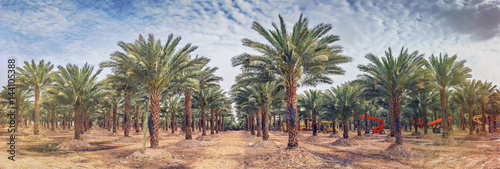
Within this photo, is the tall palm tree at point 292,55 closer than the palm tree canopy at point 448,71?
Yes

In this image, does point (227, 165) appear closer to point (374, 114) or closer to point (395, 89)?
point (395, 89)

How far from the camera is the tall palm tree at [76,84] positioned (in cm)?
2677

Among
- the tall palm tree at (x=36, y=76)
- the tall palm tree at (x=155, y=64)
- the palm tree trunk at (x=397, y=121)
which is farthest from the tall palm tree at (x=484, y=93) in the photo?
the tall palm tree at (x=36, y=76)

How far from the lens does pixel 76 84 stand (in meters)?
26.9

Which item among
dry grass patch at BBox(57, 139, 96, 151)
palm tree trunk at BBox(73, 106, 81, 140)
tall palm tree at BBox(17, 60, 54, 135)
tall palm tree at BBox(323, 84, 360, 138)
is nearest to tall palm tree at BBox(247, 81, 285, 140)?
tall palm tree at BBox(323, 84, 360, 138)

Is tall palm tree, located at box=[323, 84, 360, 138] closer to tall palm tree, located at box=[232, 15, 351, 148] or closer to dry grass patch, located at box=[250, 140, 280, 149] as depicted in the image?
dry grass patch, located at box=[250, 140, 280, 149]

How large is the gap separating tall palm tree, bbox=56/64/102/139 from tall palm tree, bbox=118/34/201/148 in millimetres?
10508

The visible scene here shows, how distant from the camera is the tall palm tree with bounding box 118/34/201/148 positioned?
19359 mm

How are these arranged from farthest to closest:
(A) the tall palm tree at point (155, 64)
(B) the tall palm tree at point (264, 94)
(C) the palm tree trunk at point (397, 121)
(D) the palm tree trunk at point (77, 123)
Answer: (B) the tall palm tree at point (264, 94) < (D) the palm tree trunk at point (77, 123) < (C) the palm tree trunk at point (397, 121) < (A) the tall palm tree at point (155, 64)

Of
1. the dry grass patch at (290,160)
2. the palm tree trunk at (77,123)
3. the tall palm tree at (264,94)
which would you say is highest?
the tall palm tree at (264,94)

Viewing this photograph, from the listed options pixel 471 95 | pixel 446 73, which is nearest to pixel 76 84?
pixel 446 73

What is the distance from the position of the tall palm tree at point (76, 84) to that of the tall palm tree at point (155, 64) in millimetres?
10508

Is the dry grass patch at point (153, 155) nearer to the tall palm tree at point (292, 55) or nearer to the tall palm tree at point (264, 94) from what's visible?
the tall palm tree at point (292, 55)

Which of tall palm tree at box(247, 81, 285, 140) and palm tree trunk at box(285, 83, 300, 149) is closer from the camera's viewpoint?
palm tree trunk at box(285, 83, 300, 149)
